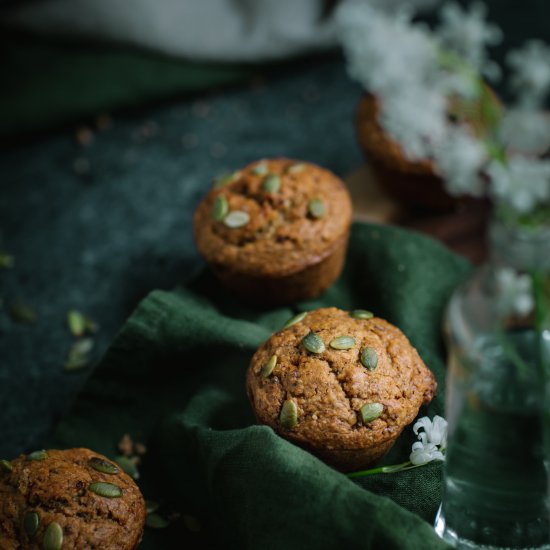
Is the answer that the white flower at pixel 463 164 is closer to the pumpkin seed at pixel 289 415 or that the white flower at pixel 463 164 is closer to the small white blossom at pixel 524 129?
the small white blossom at pixel 524 129

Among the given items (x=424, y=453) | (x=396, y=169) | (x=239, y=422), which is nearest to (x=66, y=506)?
(x=239, y=422)

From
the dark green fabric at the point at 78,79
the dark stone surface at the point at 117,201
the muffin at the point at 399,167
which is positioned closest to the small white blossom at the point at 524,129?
the muffin at the point at 399,167

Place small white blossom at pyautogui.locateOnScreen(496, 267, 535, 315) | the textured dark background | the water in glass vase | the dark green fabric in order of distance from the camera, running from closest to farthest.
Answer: small white blossom at pyautogui.locateOnScreen(496, 267, 535, 315) → the water in glass vase → the textured dark background → the dark green fabric

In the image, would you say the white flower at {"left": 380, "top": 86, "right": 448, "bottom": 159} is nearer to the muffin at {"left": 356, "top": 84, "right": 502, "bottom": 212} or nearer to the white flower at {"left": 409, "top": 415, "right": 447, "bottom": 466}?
the white flower at {"left": 409, "top": 415, "right": 447, "bottom": 466}

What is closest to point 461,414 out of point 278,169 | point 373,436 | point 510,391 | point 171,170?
point 510,391

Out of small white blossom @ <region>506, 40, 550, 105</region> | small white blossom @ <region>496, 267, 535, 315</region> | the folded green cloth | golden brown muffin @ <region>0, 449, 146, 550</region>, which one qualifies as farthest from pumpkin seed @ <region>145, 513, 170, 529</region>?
small white blossom @ <region>506, 40, 550, 105</region>

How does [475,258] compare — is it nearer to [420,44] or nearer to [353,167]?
[353,167]

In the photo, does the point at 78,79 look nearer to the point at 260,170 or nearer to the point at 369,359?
the point at 260,170
